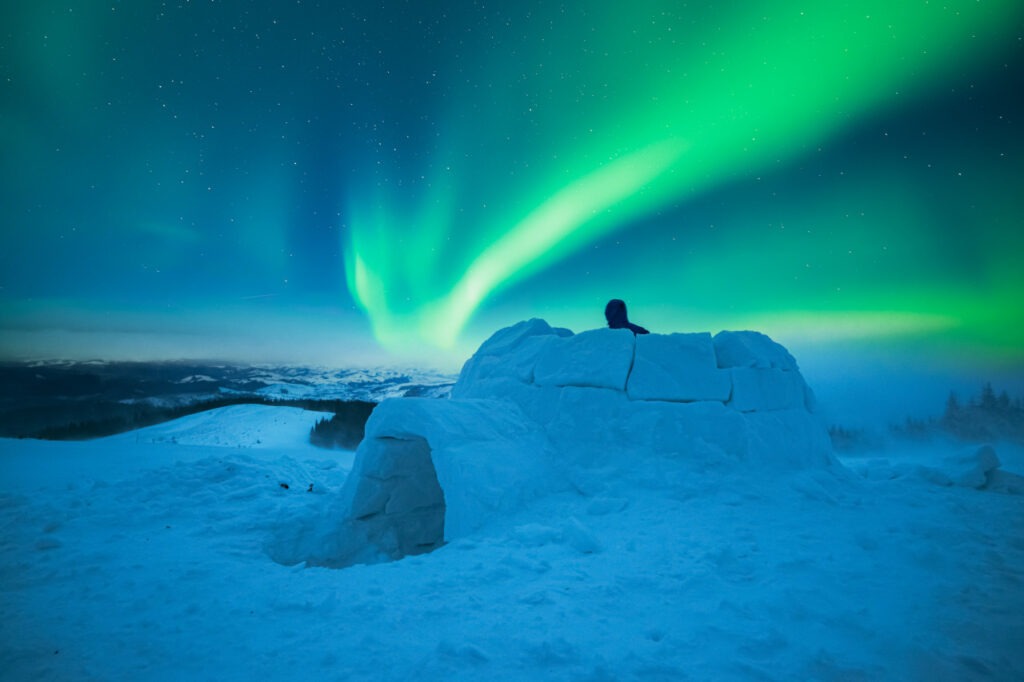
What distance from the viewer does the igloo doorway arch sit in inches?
271

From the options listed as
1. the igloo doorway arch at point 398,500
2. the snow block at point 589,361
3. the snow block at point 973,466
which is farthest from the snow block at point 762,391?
the igloo doorway arch at point 398,500

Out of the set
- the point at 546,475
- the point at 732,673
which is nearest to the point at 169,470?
the point at 546,475

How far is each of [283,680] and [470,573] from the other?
1626mm

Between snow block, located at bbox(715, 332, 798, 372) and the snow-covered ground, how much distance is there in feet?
6.42

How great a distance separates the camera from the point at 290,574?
12.9 ft

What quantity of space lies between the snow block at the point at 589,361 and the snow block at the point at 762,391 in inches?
69.5

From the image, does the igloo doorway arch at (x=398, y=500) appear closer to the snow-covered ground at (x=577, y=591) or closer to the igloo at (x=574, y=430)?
the igloo at (x=574, y=430)

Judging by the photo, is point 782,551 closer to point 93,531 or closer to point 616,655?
point 616,655

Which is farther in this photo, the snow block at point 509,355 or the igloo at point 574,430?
the snow block at point 509,355

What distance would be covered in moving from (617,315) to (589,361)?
1.74 metres

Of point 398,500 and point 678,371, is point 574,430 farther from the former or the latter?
point 398,500

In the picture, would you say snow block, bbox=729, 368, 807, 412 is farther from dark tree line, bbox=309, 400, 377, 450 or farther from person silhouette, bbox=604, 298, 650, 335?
dark tree line, bbox=309, 400, 377, 450

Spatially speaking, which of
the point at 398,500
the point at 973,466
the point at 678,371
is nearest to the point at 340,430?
the point at 398,500

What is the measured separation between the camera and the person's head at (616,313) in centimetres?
880
